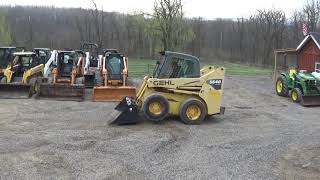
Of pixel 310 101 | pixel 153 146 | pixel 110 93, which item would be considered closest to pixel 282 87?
pixel 310 101

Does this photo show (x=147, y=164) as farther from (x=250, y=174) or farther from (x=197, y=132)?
(x=197, y=132)

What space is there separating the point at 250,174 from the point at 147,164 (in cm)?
194

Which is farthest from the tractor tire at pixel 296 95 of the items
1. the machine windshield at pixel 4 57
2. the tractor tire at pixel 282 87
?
the machine windshield at pixel 4 57

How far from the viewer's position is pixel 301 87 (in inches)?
883

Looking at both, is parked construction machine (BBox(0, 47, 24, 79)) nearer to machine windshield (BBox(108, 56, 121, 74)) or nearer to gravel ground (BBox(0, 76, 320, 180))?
machine windshield (BBox(108, 56, 121, 74))

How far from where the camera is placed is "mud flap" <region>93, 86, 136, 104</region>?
19891 millimetres

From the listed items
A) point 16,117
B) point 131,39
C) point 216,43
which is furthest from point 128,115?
point 216,43

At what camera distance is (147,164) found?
10242 mm

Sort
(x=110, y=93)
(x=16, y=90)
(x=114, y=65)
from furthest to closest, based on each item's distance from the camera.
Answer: (x=114, y=65) → (x=16, y=90) → (x=110, y=93)

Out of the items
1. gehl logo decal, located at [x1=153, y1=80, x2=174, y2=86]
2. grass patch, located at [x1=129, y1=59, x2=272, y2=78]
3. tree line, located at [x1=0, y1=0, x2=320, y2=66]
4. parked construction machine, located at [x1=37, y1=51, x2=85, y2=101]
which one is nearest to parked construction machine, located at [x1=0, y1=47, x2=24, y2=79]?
parked construction machine, located at [x1=37, y1=51, x2=85, y2=101]

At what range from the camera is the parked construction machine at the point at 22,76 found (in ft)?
67.8

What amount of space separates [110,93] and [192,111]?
17.4ft

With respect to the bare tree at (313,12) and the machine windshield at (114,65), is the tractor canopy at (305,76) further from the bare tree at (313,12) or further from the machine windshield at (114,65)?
the bare tree at (313,12)

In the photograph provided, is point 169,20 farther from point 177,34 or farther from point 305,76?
point 305,76
